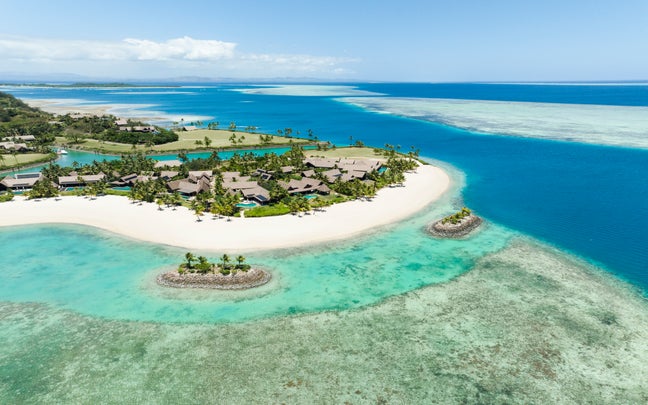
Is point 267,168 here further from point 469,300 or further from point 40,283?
point 469,300

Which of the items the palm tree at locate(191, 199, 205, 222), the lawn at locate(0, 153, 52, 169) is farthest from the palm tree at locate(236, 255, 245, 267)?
the lawn at locate(0, 153, 52, 169)

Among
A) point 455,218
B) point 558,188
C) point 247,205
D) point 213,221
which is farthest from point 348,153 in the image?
point 213,221

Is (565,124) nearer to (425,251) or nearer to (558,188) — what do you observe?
(558,188)

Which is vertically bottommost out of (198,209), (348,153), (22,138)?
(198,209)

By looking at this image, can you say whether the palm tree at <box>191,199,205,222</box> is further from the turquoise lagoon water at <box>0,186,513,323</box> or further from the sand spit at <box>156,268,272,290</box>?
the sand spit at <box>156,268,272,290</box>

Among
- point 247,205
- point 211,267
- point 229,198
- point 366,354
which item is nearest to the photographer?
point 366,354
